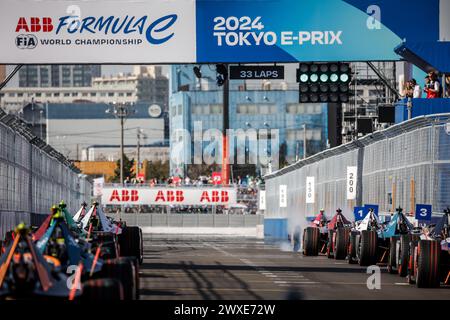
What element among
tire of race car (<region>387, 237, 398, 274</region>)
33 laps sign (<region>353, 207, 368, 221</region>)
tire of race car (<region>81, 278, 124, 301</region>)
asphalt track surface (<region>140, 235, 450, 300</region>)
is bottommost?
asphalt track surface (<region>140, 235, 450, 300</region>)

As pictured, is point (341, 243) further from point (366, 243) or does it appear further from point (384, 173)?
point (366, 243)

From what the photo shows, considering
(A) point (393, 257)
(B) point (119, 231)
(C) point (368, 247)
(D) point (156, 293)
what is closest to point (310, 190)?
(C) point (368, 247)

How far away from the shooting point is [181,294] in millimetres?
18516

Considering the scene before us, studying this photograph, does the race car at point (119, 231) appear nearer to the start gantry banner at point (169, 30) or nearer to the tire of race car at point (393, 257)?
the tire of race car at point (393, 257)

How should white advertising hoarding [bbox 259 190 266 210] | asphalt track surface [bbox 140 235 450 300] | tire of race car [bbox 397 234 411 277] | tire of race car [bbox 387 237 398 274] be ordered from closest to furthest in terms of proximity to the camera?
asphalt track surface [bbox 140 235 450 300] → tire of race car [bbox 397 234 411 277] → tire of race car [bbox 387 237 398 274] → white advertising hoarding [bbox 259 190 266 210]

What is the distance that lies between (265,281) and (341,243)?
983 centimetres

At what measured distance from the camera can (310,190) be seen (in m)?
50.3

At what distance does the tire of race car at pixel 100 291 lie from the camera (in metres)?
12.5

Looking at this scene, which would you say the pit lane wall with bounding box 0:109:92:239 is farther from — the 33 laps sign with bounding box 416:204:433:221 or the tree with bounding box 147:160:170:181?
the tree with bounding box 147:160:170:181

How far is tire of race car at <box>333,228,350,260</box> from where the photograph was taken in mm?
Answer: 31672

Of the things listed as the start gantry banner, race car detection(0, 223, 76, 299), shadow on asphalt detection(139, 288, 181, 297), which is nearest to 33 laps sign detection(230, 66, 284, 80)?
the start gantry banner

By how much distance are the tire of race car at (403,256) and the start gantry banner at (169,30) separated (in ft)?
32.8

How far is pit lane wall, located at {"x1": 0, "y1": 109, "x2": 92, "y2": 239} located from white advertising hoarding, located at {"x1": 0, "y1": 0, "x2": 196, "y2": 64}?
217 centimetres
